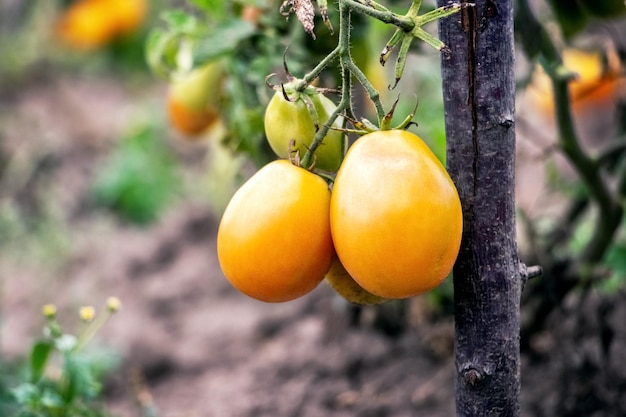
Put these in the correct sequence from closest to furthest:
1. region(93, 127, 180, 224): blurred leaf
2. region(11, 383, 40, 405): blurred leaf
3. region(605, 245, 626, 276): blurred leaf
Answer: region(11, 383, 40, 405): blurred leaf → region(605, 245, 626, 276): blurred leaf → region(93, 127, 180, 224): blurred leaf

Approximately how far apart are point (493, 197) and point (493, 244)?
6cm

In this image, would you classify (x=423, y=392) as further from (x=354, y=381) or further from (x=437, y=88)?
(x=437, y=88)

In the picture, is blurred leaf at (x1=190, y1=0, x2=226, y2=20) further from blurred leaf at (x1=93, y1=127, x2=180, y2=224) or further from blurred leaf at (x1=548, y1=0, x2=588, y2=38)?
blurred leaf at (x1=93, y1=127, x2=180, y2=224)

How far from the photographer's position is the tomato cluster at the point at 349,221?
A: 2.96 ft

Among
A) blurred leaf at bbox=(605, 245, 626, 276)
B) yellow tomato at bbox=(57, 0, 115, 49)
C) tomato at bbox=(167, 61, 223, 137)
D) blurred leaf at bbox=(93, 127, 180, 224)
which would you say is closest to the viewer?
blurred leaf at bbox=(605, 245, 626, 276)


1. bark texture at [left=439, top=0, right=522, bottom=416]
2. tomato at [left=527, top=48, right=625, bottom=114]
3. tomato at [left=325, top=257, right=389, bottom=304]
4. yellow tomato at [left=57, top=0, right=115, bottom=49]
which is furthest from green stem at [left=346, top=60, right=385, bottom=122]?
yellow tomato at [left=57, top=0, right=115, bottom=49]

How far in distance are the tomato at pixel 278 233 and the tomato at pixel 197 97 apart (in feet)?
2.69

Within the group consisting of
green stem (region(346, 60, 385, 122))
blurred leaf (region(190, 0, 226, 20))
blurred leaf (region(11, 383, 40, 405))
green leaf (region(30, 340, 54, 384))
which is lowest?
blurred leaf (region(11, 383, 40, 405))

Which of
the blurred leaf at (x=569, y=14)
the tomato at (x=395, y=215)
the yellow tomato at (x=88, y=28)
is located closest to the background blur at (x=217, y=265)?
the blurred leaf at (x=569, y=14)

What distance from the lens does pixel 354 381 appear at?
1.96 m

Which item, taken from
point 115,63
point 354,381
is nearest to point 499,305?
point 354,381

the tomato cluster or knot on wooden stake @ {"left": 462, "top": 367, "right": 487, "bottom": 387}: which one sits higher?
the tomato cluster

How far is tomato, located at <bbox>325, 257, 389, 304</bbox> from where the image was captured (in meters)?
1.07

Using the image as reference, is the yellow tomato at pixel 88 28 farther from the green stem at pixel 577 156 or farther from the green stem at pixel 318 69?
the green stem at pixel 318 69
